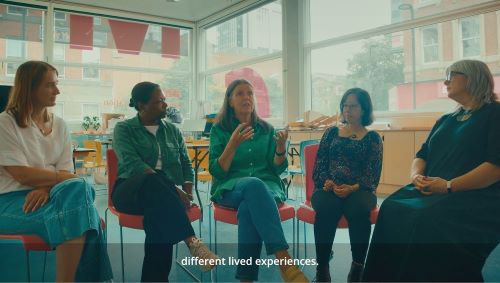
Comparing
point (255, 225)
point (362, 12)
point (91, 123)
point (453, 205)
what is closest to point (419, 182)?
point (453, 205)

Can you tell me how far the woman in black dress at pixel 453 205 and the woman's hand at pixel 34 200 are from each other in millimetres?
1380

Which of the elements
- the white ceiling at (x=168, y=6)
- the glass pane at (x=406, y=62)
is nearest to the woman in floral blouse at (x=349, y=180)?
the glass pane at (x=406, y=62)

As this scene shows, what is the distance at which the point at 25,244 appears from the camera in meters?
1.35

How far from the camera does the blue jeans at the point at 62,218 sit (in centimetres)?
137

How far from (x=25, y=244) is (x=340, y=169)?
1.49 metres

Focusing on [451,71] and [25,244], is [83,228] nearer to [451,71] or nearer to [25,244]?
[25,244]

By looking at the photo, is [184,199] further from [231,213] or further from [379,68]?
[379,68]

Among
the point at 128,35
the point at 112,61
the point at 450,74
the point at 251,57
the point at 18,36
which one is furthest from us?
the point at 128,35

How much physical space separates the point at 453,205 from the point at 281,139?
0.86 m

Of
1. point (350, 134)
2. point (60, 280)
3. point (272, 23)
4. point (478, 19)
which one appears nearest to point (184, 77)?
point (272, 23)

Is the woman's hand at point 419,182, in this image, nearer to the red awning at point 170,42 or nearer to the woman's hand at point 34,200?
the woman's hand at point 34,200

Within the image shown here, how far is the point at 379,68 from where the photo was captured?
5.11 m

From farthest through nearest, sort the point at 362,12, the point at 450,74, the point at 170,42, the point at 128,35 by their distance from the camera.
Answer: the point at 170,42, the point at 128,35, the point at 362,12, the point at 450,74

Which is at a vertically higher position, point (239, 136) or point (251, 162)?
point (239, 136)
